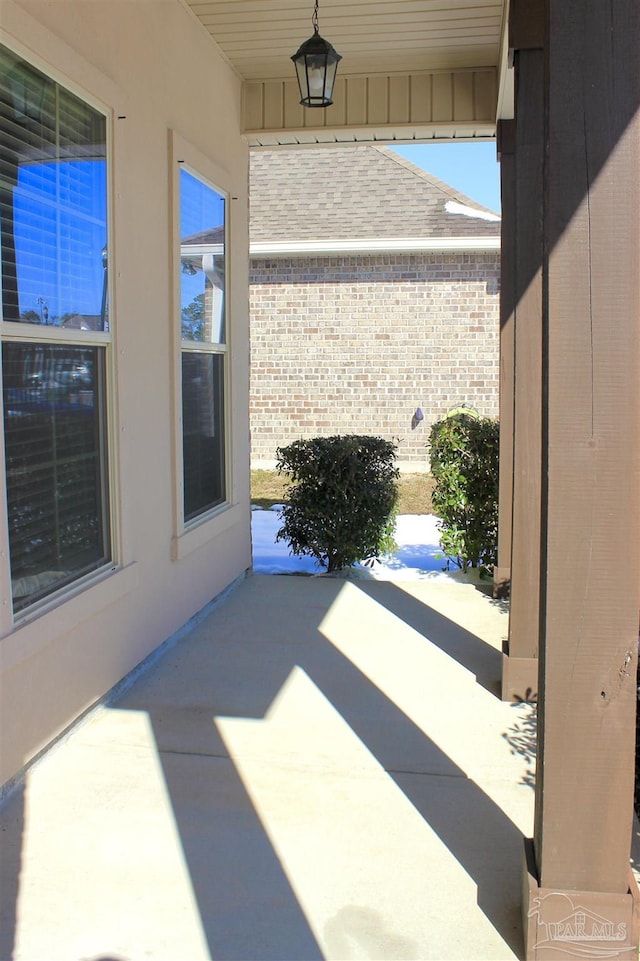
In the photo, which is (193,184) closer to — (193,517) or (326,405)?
(193,517)

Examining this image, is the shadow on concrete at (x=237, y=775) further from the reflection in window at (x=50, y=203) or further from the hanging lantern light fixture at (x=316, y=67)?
the hanging lantern light fixture at (x=316, y=67)

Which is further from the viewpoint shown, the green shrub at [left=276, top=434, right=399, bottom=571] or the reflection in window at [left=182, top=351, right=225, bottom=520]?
the green shrub at [left=276, top=434, right=399, bottom=571]

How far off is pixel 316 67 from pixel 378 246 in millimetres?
8056

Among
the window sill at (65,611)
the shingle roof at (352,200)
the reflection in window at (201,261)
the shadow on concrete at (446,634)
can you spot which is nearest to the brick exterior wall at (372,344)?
the shingle roof at (352,200)

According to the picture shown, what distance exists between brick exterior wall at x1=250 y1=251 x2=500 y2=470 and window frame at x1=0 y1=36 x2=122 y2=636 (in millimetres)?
8986

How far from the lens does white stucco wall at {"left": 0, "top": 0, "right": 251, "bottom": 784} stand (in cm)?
320

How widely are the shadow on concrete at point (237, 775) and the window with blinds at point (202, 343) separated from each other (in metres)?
0.86

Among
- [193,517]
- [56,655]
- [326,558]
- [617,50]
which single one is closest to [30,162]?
[56,655]

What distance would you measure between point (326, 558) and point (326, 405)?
6233mm

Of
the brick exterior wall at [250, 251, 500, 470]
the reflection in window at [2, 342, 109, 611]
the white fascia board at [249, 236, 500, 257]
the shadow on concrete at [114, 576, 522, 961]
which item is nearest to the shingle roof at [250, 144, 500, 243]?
the white fascia board at [249, 236, 500, 257]

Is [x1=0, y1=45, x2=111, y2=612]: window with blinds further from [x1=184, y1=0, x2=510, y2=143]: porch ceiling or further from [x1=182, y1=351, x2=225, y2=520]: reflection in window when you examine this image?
[x1=184, y1=0, x2=510, y2=143]: porch ceiling

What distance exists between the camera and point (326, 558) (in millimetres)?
6984

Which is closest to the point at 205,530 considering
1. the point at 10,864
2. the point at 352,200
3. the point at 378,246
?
the point at 10,864

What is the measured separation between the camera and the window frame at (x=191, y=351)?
4.69m
